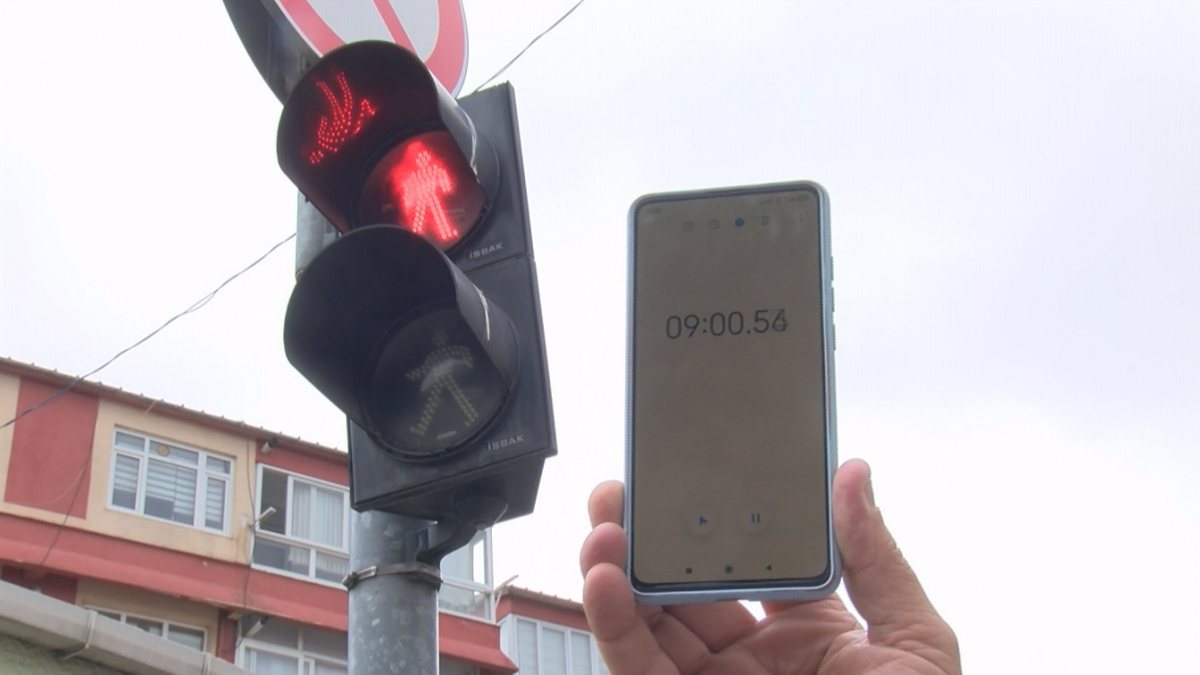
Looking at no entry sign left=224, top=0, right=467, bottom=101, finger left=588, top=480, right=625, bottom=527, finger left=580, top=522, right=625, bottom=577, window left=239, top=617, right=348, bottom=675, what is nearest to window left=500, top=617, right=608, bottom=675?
window left=239, top=617, right=348, bottom=675

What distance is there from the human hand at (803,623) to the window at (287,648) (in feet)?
72.5

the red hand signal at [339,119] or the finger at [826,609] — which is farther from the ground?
the red hand signal at [339,119]

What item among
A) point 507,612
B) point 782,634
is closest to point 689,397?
point 782,634

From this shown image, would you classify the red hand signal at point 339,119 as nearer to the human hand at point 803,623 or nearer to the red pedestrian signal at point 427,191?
the red pedestrian signal at point 427,191

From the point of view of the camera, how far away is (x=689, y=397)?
2254 millimetres

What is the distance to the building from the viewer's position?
22531 mm

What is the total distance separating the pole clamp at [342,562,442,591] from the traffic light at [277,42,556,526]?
106mm

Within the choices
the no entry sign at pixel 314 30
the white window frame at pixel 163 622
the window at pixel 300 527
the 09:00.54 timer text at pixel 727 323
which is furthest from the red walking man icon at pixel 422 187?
the window at pixel 300 527

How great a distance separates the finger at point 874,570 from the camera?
2.03 m

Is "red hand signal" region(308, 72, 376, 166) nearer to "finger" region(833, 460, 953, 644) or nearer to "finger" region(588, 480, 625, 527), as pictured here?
"finger" region(588, 480, 625, 527)

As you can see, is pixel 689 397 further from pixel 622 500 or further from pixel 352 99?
pixel 352 99

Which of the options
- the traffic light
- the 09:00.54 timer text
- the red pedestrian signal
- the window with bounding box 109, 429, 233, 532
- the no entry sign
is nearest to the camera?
the 09:00.54 timer text

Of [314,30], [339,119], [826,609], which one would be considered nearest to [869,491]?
[826,609]

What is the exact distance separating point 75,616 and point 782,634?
23.7ft
